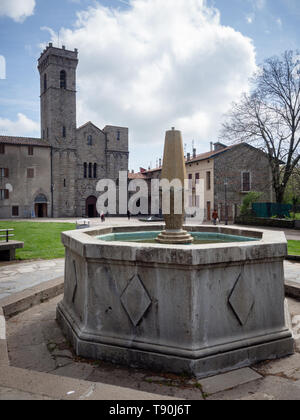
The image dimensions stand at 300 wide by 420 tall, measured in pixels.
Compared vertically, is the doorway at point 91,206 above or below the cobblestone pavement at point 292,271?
above

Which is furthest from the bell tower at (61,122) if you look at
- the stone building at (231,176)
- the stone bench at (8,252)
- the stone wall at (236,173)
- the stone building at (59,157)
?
the stone bench at (8,252)

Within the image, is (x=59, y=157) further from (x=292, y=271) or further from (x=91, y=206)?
(x=292, y=271)

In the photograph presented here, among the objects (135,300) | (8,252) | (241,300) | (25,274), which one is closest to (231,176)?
(8,252)

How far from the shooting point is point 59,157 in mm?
42031

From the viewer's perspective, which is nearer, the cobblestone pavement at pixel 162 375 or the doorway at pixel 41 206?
the cobblestone pavement at pixel 162 375

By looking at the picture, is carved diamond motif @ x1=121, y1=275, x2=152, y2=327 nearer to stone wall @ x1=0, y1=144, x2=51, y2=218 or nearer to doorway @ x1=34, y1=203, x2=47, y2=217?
stone wall @ x1=0, y1=144, x2=51, y2=218

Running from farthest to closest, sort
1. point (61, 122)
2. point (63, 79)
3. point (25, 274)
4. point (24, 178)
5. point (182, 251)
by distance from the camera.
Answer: point (63, 79) < point (61, 122) < point (24, 178) < point (25, 274) < point (182, 251)

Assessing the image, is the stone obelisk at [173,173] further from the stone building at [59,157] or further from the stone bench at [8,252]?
the stone building at [59,157]

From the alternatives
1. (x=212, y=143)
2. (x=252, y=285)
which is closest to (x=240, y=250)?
(x=252, y=285)

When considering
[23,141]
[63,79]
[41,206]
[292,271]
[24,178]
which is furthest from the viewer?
[63,79]

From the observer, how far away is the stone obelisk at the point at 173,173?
15.5 feet

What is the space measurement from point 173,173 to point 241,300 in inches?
84.3

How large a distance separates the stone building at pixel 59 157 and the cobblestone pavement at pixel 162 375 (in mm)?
38340

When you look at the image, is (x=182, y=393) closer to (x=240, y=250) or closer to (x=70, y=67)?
(x=240, y=250)
